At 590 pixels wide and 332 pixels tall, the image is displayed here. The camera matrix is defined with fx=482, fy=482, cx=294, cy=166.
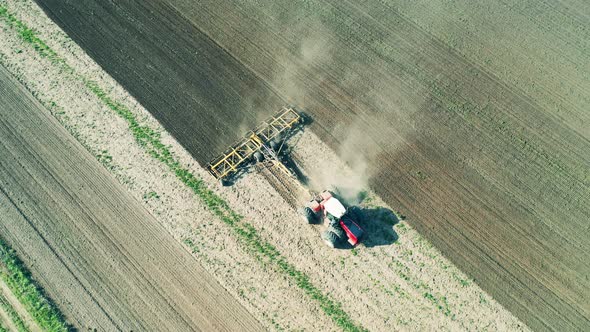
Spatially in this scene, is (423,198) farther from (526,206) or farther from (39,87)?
(39,87)

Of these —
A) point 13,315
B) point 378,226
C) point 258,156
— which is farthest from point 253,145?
point 13,315

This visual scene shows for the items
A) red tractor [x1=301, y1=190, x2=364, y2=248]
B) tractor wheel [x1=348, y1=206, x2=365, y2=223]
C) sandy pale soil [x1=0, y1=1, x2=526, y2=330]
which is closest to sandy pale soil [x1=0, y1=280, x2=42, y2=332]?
sandy pale soil [x1=0, y1=1, x2=526, y2=330]

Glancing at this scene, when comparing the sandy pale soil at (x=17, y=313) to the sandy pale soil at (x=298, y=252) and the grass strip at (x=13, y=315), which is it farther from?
the sandy pale soil at (x=298, y=252)

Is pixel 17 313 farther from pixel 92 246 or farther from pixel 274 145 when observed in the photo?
pixel 274 145

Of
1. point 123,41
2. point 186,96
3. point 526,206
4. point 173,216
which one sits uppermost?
point 123,41

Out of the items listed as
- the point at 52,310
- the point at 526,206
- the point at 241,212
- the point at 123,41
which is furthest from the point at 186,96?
the point at 526,206
